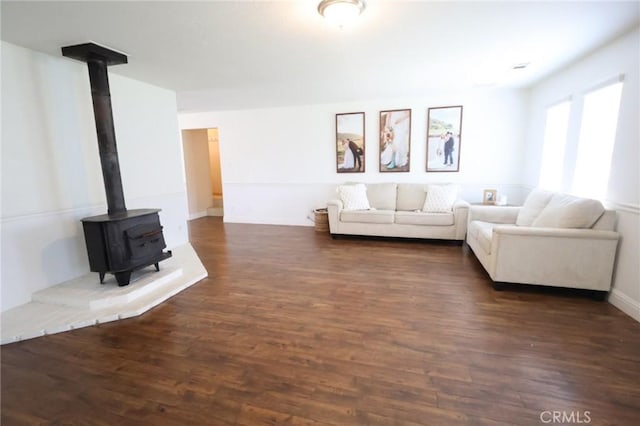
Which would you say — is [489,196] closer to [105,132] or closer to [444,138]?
[444,138]

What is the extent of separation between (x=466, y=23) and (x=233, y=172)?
506 cm

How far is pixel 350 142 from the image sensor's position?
542 cm

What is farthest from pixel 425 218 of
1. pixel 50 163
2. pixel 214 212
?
pixel 214 212

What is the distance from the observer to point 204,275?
3.33 metres

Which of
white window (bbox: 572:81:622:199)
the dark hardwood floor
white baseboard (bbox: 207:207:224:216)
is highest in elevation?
white window (bbox: 572:81:622:199)

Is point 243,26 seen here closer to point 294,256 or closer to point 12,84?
point 12,84

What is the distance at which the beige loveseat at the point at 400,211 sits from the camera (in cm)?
435

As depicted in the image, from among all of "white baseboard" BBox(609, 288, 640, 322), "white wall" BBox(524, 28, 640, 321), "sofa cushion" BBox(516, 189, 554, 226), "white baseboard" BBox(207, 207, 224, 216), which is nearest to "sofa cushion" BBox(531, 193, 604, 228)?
"white wall" BBox(524, 28, 640, 321)

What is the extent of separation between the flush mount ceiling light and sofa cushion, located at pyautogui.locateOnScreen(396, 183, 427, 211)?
3.35 metres

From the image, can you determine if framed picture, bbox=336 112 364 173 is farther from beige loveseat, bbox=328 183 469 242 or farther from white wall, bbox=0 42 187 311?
white wall, bbox=0 42 187 311

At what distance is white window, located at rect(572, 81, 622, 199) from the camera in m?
2.73

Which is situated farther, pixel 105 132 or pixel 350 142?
pixel 350 142

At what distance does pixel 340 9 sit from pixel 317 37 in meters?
0.62

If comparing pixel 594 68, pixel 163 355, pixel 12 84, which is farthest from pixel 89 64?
pixel 594 68
